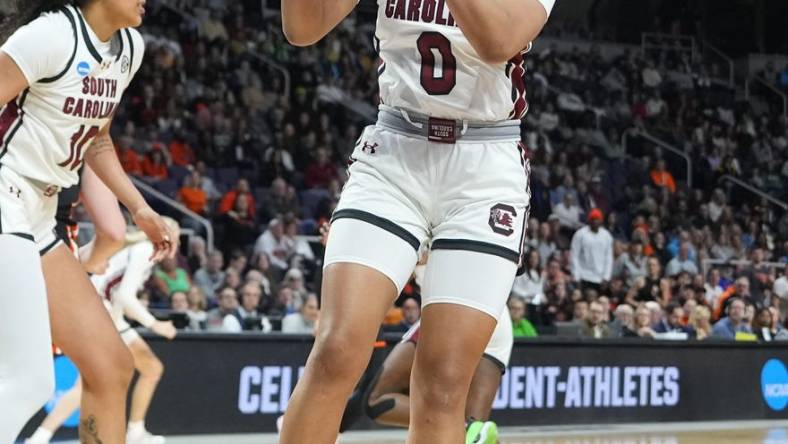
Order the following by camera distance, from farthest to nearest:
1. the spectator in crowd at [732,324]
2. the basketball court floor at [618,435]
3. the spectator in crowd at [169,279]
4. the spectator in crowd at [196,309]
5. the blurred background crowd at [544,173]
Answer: the spectator in crowd at [732,324] → the blurred background crowd at [544,173] → the spectator in crowd at [169,279] → the spectator in crowd at [196,309] → the basketball court floor at [618,435]

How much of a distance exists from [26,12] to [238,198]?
940cm

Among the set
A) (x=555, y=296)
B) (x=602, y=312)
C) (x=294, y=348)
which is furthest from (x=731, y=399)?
(x=294, y=348)

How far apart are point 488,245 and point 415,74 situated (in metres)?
0.55

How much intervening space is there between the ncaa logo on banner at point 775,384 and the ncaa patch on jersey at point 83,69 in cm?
917

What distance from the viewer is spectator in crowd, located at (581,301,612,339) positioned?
11.7 metres

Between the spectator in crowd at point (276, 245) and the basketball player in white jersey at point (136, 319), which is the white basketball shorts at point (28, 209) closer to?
the basketball player in white jersey at point (136, 319)

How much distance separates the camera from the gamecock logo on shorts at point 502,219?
11.6ft

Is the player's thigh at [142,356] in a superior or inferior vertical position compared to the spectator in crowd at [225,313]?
inferior

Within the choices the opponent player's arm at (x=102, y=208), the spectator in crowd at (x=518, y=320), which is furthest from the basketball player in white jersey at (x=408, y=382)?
the spectator in crowd at (x=518, y=320)

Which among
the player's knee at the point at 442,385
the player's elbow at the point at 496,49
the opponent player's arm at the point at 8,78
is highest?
the player's elbow at the point at 496,49

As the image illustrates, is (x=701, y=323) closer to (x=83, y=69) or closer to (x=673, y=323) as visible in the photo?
(x=673, y=323)

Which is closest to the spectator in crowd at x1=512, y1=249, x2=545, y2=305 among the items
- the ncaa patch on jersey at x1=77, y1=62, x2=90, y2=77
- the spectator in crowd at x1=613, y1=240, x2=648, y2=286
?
the spectator in crowd at x1=613, y1=240, x2=648, y2=286

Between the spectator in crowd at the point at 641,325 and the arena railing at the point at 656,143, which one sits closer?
the spectator in crowd at the point at 641,325

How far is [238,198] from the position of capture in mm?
13461
